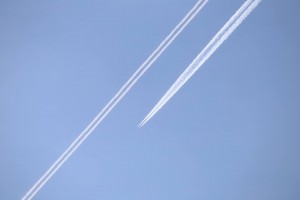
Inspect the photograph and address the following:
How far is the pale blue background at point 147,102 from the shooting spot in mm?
1355

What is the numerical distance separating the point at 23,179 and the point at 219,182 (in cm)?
89

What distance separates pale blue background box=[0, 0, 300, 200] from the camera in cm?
136

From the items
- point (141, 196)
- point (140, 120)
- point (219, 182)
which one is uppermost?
point (140, 120)

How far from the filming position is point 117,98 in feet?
4.48

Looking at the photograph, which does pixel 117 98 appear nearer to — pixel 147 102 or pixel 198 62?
pixel 147 102

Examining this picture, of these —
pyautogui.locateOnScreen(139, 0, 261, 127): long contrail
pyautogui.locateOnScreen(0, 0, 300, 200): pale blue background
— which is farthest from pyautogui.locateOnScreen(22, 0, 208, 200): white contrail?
pyautogui.locateOnScreen(139, 0, 261, 127): long contrail

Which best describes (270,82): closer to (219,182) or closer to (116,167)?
(219,182)

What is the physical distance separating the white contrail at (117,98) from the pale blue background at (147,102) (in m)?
0.02

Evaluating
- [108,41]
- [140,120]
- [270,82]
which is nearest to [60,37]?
[108,41]

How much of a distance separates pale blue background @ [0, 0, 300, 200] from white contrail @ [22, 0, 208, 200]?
2cm

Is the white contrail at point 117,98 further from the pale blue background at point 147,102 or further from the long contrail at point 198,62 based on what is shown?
→ the long contrail at point 198,62

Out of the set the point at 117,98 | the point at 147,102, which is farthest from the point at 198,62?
the point at 117,98

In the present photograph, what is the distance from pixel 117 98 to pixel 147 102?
0.14 m

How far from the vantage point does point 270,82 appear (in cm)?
140
